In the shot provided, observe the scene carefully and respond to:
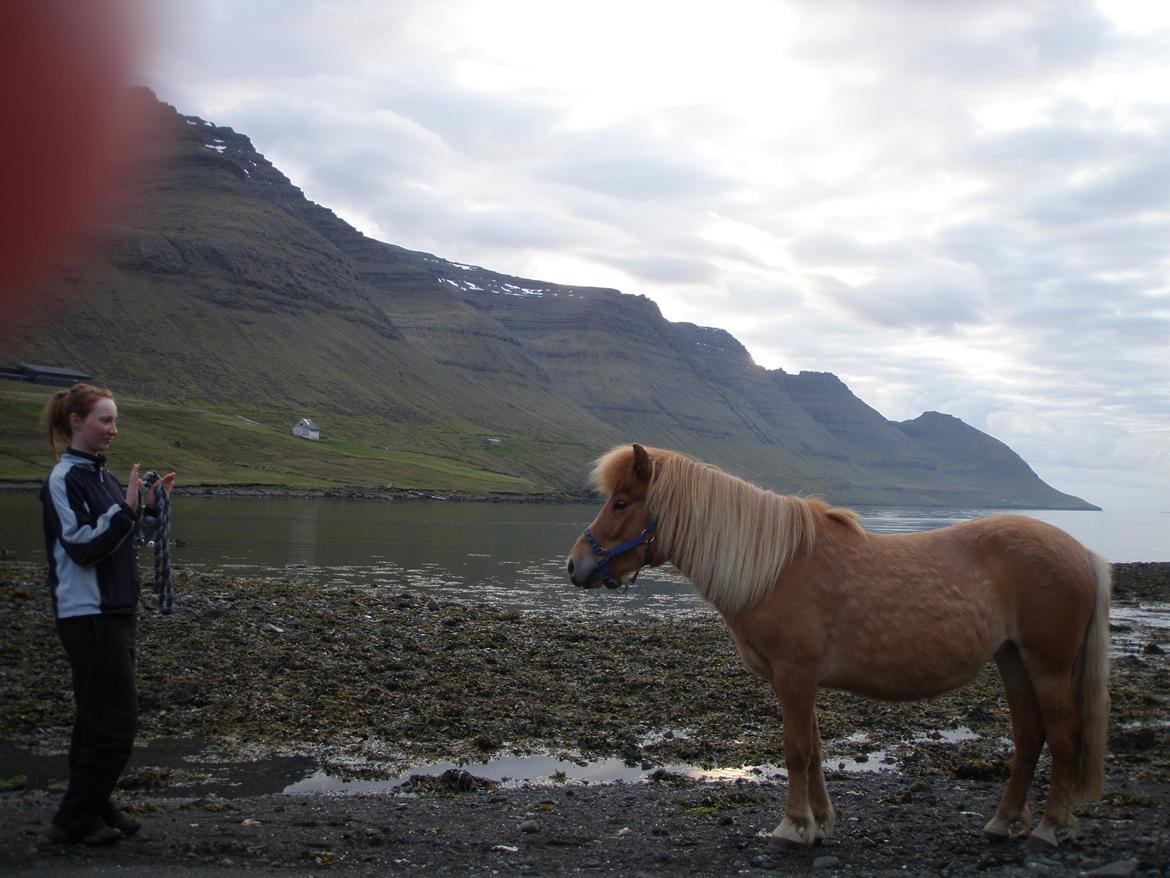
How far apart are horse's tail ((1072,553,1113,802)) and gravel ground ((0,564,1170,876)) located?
0.40 metres

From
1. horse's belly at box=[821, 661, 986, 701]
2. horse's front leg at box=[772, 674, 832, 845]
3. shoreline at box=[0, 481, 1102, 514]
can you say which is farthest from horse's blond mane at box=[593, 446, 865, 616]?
shoreline at box=[0, 481, 1102, 514]

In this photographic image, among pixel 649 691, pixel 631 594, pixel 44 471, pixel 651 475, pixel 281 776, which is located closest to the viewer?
pixel 651 475

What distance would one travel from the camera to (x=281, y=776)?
8.45 meters

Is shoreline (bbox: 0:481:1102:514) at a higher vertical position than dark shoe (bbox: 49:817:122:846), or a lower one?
lower

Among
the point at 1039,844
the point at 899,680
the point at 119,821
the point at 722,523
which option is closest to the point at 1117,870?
the point at 1039,844

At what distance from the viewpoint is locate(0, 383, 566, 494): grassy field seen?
80938 mm

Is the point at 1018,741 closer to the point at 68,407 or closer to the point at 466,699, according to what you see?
the point at 466,699

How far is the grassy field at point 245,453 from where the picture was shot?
80938 millimetres

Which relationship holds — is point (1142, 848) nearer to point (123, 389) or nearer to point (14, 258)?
point (14, 258)

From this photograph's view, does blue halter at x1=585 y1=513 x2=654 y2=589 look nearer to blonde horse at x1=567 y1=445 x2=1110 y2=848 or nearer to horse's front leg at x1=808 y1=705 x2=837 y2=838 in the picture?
blonde horse at x1=567 y1=445 x2=1110 y2=848

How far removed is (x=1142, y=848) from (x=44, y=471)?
262 feet

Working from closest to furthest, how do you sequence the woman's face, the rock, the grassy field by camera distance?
the rock < the woman's face < the grassy field

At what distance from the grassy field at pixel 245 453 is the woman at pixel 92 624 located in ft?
234

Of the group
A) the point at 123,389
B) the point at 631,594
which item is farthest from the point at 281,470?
the point at 631,594
